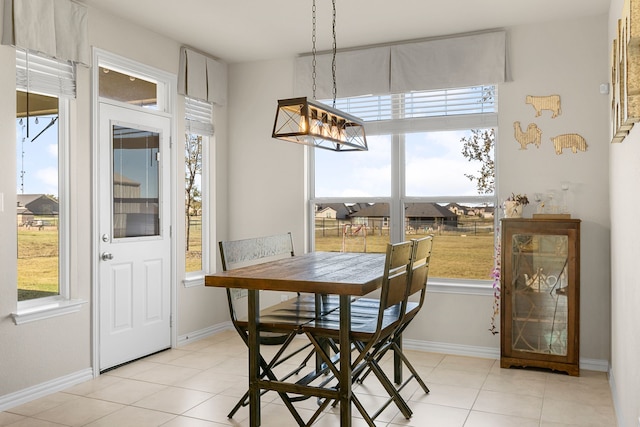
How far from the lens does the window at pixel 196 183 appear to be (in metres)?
5.06

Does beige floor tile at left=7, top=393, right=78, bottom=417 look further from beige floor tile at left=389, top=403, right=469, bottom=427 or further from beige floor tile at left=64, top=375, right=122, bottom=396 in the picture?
beige floor tile at left=389, top=403, right=469, bottom=427

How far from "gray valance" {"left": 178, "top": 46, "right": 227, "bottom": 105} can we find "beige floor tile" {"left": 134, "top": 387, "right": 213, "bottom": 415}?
257cm

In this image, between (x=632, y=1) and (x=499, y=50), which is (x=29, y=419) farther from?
(x=499, y=50)

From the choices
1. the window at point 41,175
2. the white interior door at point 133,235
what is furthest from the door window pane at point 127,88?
the window at point 41,175

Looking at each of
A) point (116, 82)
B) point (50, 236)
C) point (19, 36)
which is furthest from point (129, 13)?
point (50, 236)

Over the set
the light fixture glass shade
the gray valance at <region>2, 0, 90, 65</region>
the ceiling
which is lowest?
the light fixture glass shade

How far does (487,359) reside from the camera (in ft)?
14.6

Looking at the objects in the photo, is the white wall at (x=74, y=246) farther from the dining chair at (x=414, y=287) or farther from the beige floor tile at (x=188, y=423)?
the dining chair at (x=414, y=287)

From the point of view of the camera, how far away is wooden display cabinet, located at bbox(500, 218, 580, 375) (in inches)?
156

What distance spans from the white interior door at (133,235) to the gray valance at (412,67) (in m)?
1.51

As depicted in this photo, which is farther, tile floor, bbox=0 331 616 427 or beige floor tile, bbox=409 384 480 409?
beige floor tile, bbox=409 384 480 409

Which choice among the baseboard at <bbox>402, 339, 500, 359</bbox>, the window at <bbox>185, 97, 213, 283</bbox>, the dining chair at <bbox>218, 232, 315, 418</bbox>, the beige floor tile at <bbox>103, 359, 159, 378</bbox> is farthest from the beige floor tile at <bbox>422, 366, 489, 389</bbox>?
the window at <bbox>185, 97, 213, 283</bbox>

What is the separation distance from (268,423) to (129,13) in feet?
10.2

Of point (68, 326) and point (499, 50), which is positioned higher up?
point (499, 50)
